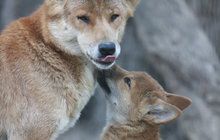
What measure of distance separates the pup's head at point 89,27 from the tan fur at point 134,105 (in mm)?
765

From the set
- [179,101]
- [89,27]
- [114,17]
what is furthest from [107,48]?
[179,101]

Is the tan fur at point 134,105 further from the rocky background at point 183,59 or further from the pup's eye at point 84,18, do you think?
the rocky background at point 183,59

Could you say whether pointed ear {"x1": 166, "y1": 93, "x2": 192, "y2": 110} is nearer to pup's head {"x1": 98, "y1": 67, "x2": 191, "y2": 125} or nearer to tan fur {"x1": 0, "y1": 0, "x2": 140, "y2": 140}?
pup's head {"x1": 98, "y1": 67, "x2": 191, "y2": 125}

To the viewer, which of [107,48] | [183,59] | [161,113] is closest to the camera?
[107,48]

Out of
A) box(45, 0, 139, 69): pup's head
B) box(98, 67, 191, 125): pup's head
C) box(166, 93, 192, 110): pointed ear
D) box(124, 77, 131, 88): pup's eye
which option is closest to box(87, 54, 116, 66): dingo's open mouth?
box(45, 0, 139, 69): pup's head

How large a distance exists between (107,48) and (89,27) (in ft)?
1.02

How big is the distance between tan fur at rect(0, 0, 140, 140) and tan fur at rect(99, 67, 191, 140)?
610 mm

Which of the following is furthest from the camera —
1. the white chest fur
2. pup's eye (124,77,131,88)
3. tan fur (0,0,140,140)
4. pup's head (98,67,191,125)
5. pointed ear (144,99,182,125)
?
pup's eye (124,77,131,88)

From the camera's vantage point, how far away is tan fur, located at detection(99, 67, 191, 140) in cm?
753

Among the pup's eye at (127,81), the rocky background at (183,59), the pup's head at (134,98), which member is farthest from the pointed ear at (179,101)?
the rocky background at (183,59)

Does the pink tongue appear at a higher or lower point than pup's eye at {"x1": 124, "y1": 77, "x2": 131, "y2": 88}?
higher

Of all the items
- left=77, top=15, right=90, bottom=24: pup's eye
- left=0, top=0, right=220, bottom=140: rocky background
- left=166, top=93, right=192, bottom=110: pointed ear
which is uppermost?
left=77, top=15, right=90, bottom=24: pup's eye

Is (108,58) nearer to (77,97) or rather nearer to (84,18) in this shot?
(84,18)

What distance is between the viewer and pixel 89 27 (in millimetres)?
6762
